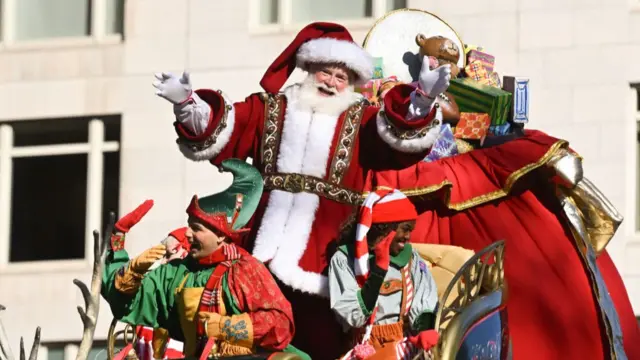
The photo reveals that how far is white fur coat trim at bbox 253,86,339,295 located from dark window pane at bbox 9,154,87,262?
974cm

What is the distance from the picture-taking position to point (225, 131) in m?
12.5

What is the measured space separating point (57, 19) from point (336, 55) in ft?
32.6

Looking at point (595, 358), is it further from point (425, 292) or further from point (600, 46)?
point (600, 46)

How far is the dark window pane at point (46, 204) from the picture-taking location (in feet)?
72.7

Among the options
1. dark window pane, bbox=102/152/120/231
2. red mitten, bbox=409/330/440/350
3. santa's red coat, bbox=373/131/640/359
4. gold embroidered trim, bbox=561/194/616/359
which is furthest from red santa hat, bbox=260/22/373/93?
dark window pane, bbox=102/152/120/231

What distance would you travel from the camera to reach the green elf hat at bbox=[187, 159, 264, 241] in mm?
11703

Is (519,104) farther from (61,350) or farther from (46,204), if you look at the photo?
(46,204)

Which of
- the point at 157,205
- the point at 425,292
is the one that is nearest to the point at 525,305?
the point at 425,292

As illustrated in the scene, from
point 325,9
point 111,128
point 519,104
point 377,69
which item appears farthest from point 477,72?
point 111,128

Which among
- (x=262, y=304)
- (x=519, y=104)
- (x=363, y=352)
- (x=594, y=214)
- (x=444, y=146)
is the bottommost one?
(x=363, y=352)

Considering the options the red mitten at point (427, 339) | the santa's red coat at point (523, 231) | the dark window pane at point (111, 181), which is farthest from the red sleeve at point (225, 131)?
the dark window pane at point (111, 181)

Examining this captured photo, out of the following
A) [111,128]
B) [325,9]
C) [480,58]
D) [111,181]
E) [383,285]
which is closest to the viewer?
[383,285]

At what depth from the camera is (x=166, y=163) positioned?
2130cm

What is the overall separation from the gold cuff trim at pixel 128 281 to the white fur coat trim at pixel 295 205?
781 millimetres
